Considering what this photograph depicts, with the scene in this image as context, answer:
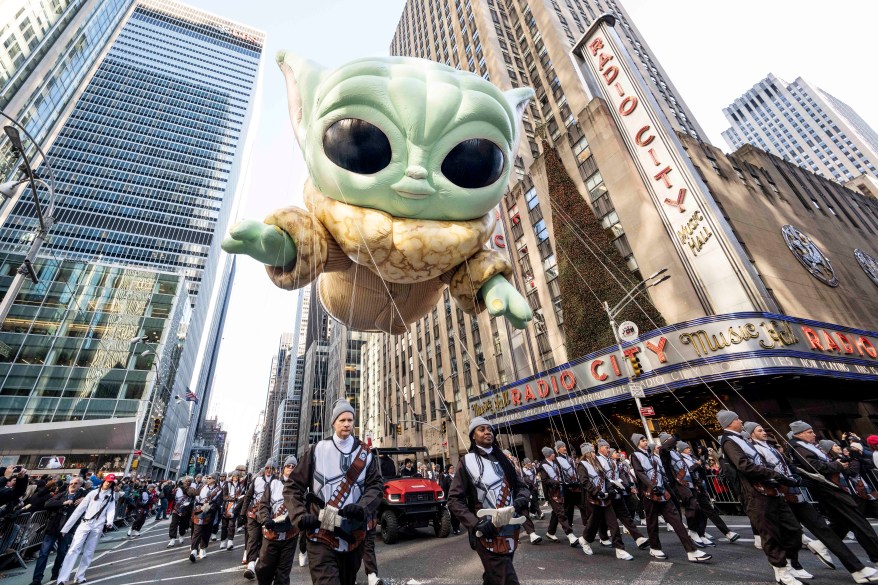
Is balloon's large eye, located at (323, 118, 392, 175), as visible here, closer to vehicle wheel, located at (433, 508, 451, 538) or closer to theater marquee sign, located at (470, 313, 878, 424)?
vehicle wheel, located at (433, 508, 451, 538)

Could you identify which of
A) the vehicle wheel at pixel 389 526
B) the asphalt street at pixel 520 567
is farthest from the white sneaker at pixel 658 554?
the vehicle wheel at pixel 389 526

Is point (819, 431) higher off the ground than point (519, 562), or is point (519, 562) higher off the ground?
point (819, 431)

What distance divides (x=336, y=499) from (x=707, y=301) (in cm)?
1843

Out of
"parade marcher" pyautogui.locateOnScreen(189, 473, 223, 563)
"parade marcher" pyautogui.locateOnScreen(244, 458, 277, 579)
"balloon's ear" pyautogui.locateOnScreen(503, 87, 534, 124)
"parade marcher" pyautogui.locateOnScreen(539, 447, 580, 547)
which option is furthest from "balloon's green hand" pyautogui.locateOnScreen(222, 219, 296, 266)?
"parade marcher" pyautogui.locateOnScreen(189, 473, 223, 563)

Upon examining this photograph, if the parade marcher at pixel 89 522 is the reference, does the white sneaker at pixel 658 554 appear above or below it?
below

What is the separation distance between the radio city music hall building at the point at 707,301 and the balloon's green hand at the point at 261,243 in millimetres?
13178

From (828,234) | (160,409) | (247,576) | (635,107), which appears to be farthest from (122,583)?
(160,409)

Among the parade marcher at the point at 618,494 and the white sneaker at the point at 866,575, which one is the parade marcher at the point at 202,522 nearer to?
the parade marcher at the point at 618,494

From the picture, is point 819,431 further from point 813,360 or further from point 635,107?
point 635,107

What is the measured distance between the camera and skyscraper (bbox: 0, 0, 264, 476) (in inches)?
2660

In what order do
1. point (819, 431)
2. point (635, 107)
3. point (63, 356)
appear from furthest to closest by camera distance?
point (63, 356)
point (635, 107)
point (819, 431)

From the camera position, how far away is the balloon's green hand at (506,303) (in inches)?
158

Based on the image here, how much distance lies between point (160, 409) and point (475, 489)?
56.5 meters

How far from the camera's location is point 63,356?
35.4m
